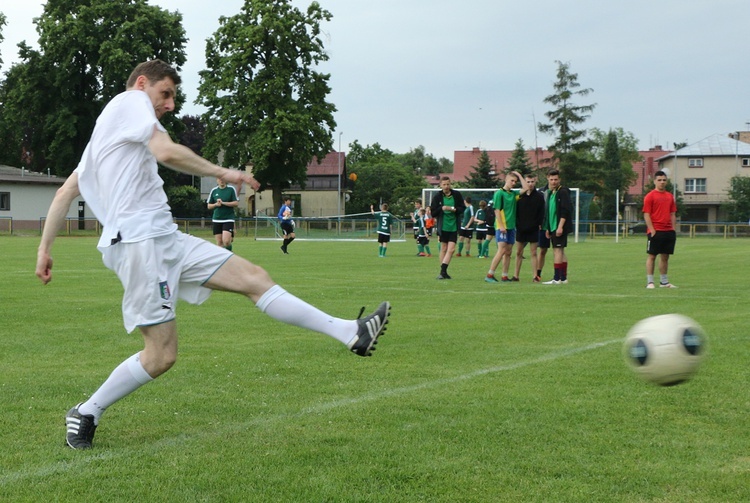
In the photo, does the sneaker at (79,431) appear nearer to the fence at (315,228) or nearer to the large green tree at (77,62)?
the fence at (315,228)

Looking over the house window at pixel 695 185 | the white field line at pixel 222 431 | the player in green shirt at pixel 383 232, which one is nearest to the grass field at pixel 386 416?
the white field line at pixel 222 431

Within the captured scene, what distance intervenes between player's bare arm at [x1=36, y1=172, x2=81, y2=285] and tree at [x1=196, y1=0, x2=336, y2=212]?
51.8 meters

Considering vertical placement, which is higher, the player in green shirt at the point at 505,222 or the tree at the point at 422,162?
the tree at the point at 422,162

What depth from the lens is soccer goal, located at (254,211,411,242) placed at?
163ft

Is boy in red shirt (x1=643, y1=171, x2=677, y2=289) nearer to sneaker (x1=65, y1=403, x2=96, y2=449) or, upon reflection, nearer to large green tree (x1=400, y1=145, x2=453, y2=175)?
sneaker (x1=65, y1=403, x2=96, y2=449)

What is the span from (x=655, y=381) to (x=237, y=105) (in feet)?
184

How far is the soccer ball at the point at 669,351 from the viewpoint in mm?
4496

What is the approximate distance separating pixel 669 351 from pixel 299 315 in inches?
77.2

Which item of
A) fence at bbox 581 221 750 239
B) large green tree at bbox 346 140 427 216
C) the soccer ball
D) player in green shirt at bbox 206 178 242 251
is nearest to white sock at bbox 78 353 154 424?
the soccer ball

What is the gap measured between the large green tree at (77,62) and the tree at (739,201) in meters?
45.0

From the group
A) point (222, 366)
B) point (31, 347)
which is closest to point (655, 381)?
point (222, 366)

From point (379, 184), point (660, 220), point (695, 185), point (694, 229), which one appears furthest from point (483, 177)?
point (660, 220)

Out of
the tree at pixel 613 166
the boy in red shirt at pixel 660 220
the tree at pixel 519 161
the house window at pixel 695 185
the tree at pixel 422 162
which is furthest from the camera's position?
the tree at pixel 422 162

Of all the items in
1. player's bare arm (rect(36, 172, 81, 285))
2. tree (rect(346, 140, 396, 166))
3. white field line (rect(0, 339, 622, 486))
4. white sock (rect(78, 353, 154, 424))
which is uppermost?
tree (rect(346, 140, 396, 166))
